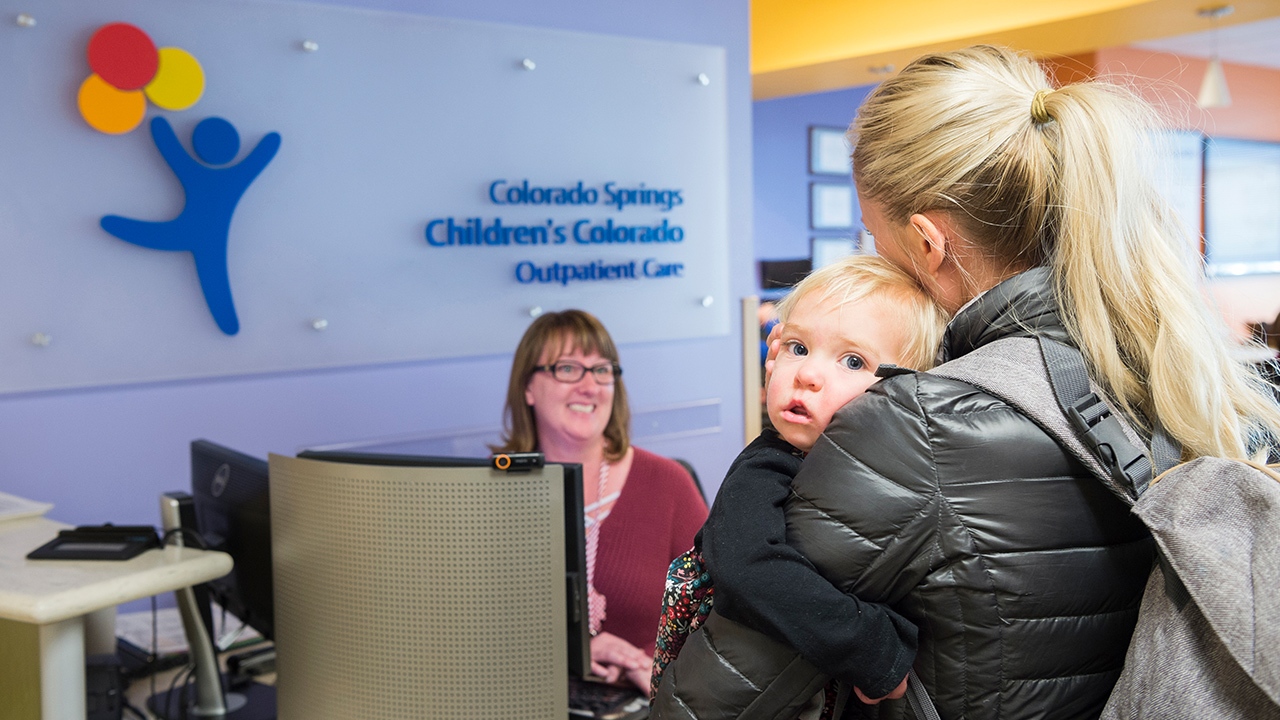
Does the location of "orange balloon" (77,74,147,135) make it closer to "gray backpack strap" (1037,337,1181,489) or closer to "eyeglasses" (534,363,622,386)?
"eyeglasses" (534,363,622,386)

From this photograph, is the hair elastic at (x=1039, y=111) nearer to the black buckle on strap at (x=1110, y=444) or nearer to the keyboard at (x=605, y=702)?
the black buckle on strap at (x=1110, y=444)

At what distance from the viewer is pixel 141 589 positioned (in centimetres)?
184

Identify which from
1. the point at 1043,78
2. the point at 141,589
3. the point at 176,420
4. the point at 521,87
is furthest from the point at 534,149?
A: the point at 1043,78

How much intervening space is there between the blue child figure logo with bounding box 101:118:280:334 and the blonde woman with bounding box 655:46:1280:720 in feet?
8.58

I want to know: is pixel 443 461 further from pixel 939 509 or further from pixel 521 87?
pixel 521 87

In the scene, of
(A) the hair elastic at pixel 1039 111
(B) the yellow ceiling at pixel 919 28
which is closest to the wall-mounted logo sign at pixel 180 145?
(A) the hair elastic at pixel 1039 111

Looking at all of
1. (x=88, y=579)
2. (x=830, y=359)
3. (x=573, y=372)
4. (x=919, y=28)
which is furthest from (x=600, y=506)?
(x=919, y=28)

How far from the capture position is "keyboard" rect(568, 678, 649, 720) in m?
1.97

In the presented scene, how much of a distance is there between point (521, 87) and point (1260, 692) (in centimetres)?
344

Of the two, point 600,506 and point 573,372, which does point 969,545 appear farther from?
point 573,372

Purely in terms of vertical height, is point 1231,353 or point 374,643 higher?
point 1231,353

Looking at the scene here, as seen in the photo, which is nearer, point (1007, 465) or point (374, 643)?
point (1007, 465)

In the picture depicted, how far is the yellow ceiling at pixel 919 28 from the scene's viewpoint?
→ 17.3 feet

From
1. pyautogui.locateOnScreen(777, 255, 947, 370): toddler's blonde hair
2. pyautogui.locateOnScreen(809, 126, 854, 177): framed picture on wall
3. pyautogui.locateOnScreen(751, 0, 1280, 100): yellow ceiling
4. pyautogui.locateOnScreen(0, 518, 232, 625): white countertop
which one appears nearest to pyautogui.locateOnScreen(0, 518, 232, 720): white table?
pyautogui.locateOnScreen(0, 518, 232, 625): white countertop
